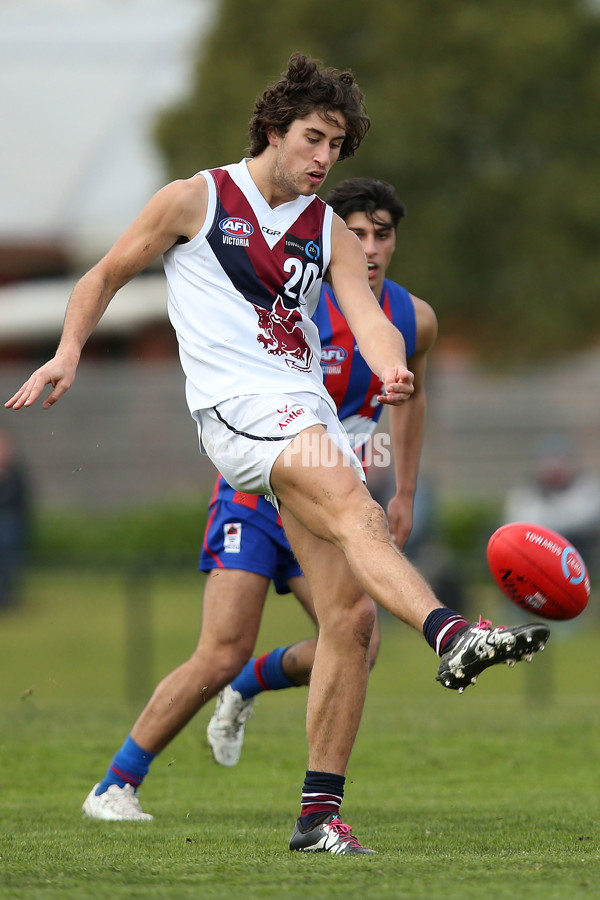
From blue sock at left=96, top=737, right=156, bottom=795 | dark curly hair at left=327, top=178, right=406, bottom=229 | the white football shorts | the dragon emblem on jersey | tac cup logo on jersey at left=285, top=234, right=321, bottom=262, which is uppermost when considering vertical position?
tac cup logo on jersey at left=285, top=234, right=321, bottom=262

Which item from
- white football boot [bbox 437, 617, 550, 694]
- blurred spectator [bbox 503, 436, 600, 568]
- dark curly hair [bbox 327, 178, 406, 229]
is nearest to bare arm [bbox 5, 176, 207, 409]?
dark curly hair [bbox 327, 178, 406, 229]

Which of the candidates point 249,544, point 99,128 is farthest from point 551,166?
point 99,128

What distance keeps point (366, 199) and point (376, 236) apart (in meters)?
0.18

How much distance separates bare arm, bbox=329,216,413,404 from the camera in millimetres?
4684

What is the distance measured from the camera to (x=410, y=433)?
21.8 ft

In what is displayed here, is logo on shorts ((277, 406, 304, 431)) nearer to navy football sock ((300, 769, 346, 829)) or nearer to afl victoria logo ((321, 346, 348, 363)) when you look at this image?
navy football sock ((300, 769, 346, 829))

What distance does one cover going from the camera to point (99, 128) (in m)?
38.2

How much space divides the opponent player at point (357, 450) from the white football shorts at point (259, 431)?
3.92ft

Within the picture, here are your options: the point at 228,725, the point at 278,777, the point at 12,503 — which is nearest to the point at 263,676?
the point at 228,725

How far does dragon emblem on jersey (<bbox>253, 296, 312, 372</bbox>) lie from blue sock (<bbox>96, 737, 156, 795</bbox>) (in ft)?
6.55

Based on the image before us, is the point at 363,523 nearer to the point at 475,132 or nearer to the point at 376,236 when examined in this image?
the point at 376,236

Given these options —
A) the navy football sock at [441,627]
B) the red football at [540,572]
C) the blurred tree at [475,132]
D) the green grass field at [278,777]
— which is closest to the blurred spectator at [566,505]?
the green grass field at [278,777]

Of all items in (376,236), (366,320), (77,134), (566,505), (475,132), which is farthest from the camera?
(77,134)

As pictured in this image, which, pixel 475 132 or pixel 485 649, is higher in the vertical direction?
pixel 485 649
